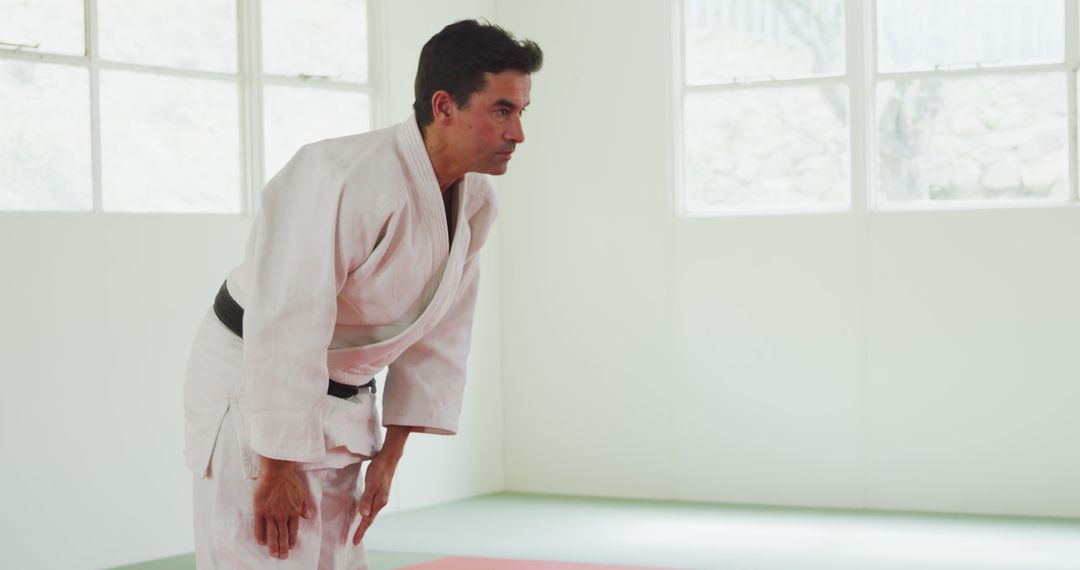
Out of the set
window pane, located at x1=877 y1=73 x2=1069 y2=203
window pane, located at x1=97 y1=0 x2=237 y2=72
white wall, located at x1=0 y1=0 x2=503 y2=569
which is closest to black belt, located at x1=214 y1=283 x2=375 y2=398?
white wall, located at x1=0 y1=0 x2=503 y2=569

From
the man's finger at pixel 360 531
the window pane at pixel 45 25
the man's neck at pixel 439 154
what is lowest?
the man's finger at pixel 360 531

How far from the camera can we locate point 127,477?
4.68 metres

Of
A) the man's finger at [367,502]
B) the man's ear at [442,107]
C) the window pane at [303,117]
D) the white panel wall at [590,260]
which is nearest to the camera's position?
the man's ear at [442,107]

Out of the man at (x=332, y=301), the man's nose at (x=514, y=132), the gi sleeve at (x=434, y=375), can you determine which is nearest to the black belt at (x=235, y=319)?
the man at (x=332, y=301)

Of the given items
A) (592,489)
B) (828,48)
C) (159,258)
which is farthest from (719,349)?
(159,258)

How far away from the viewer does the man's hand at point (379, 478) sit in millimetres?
Result: 2139

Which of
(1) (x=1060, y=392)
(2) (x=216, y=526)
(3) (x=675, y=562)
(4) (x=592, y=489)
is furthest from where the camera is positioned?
(4) (x=592, y=489)

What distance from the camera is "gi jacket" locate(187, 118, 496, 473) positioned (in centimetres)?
183

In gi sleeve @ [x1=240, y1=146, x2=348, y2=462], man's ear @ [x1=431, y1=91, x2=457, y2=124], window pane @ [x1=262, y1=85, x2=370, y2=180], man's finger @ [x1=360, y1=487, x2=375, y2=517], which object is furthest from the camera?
window pane @ [x1=262, y1=85, x2=370, y2=180]

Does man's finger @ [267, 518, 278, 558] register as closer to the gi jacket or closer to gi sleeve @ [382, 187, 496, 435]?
the gi jacket

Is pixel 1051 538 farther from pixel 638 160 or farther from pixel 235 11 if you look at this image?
pixel 235 11

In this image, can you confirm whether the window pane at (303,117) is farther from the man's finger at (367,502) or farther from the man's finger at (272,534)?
the man's finger at (272,534)

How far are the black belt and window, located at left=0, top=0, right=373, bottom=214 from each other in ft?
8.86

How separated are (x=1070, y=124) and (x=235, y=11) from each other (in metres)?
3.31
